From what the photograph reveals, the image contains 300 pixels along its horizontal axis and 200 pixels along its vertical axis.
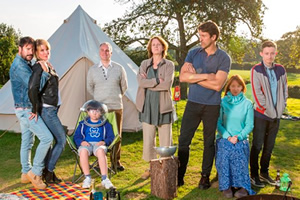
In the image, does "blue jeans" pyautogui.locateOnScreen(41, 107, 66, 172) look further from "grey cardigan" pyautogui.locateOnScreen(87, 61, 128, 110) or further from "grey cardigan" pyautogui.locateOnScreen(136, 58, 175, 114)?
"grey cardigan" pyautogui.locateOnScreen(136, 58, 175, 114)

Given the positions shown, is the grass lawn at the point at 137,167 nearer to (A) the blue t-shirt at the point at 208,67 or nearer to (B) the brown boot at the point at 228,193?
(B) the brown boot at the point at 228,193

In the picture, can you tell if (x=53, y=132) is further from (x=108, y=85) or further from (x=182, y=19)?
(x=182, y=19)

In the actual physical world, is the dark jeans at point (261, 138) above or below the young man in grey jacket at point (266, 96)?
below

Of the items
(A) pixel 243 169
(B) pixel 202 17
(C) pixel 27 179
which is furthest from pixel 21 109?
(B) pixel 202 17

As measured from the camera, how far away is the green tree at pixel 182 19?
439 inches

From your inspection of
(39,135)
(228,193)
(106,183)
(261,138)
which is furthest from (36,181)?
(261,138)

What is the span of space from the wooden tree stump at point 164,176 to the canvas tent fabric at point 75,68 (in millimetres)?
3007

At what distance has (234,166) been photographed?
374 cm

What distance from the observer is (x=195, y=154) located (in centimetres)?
562

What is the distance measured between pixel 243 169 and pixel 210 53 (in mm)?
1328

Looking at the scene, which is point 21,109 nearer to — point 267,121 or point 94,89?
point 94,89

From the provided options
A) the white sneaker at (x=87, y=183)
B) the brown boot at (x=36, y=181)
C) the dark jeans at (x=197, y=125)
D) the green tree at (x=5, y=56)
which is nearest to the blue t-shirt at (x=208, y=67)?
the dark jeans at (x=197, y=125)

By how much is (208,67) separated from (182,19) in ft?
30.0

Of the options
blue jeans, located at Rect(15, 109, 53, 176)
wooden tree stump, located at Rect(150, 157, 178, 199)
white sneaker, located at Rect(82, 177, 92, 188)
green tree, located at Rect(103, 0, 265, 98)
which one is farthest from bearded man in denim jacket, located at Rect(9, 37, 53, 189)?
green tree, located at Rect(103, 0, 265, 98)
